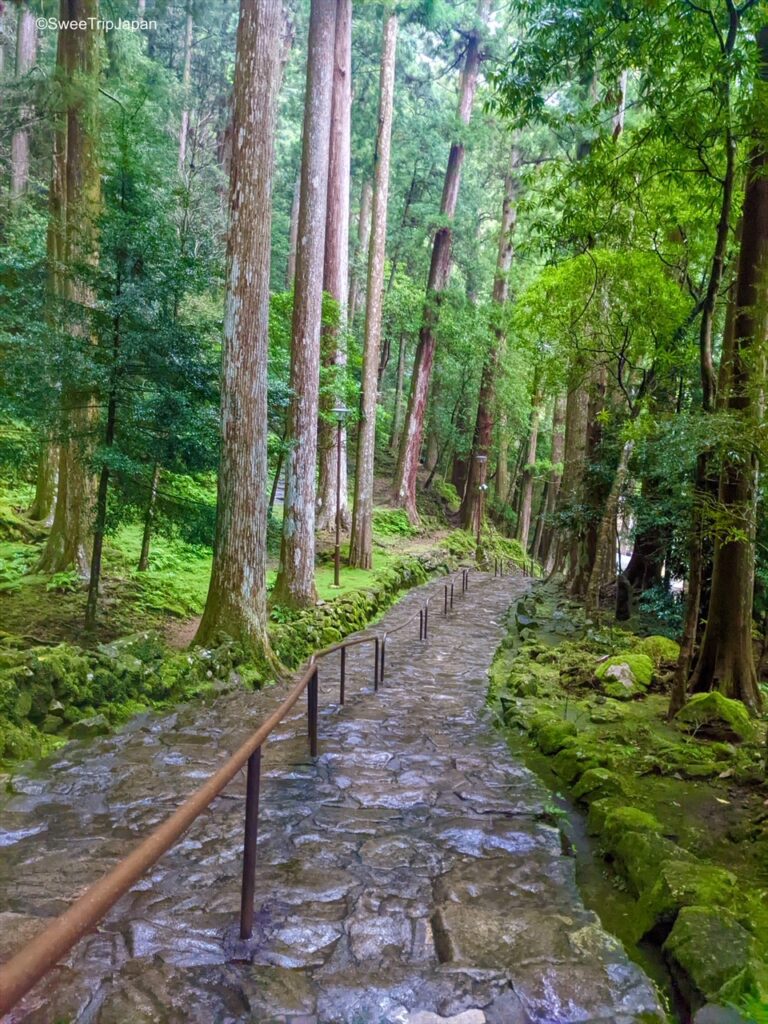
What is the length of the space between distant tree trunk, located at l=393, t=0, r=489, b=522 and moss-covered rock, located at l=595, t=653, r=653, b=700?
13912mm

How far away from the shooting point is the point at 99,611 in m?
8.12

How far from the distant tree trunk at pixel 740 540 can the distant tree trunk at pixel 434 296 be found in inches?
595

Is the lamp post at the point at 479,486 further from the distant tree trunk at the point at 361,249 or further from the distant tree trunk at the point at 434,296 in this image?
the distant tree trunk at the point at 361,249

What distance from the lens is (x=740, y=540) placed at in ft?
20.9

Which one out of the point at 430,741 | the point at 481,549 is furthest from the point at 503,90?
the point at 481,549

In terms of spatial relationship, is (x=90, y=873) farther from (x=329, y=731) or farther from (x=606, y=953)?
(x=329, y=731)

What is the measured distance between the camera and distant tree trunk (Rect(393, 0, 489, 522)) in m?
20.6

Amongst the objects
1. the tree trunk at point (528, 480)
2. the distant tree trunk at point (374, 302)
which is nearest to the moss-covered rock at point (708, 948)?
the distant tree trunk at point (374, 302)

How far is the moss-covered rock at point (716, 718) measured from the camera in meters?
5.87

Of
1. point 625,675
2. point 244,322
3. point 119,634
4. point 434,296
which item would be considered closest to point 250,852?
point 119,634

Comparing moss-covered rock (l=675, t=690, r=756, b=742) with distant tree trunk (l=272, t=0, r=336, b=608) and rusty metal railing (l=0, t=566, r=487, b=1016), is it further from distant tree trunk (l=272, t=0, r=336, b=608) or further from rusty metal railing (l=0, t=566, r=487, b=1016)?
distant tree trunk (l=272, t=0, r=336, b=608)

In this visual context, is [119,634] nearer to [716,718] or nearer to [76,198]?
[76,198]

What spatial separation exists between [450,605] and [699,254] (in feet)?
27.7

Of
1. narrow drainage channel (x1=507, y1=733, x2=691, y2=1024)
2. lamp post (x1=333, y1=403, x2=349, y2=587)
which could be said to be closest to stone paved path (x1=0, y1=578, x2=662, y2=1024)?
narrow drainage channel (x1=507, y1=733, x2=691, y2=1024)
